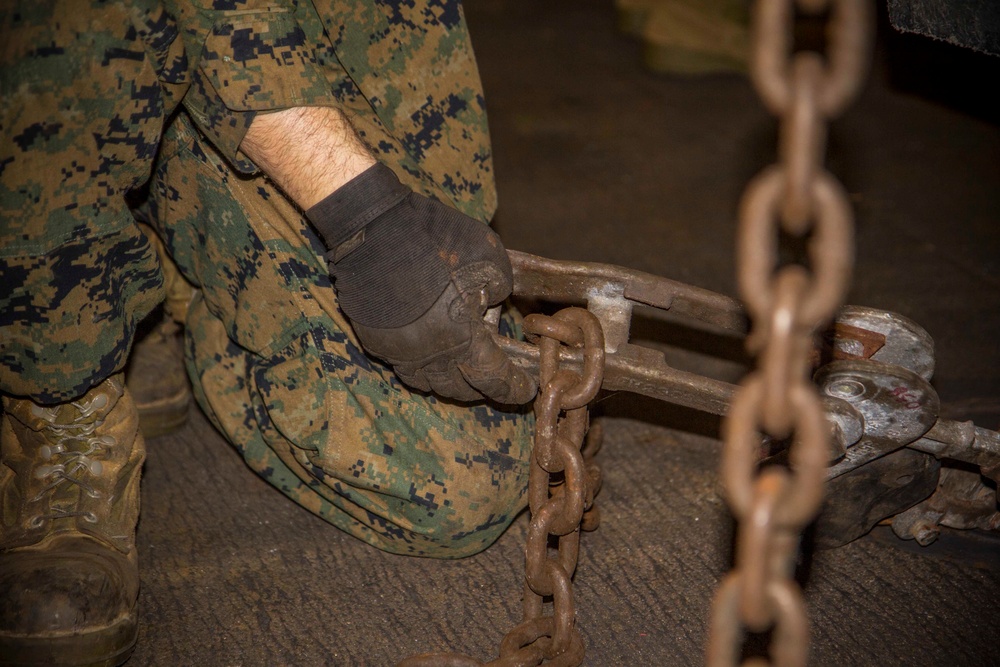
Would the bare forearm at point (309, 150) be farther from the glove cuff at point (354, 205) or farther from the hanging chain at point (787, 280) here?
the hanging chain at point (787, 280)

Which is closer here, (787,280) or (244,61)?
(787,280)

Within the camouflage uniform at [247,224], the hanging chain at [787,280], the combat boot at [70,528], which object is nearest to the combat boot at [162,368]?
the camouflage uniform at [247,224]

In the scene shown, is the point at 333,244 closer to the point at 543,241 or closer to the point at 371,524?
the point at 371,524

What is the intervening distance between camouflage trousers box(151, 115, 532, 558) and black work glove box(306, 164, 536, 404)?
0.22 m

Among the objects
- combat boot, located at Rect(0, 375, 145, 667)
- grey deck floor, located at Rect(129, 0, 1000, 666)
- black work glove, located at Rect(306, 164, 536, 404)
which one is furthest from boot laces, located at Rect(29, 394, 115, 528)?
black work glove, located at Rect(306, 164, 536, 404)

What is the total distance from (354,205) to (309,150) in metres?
0.11

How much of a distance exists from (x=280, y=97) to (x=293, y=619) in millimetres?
839

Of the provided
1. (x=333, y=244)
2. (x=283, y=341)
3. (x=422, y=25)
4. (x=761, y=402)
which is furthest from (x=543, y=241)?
(x=761, y=402)

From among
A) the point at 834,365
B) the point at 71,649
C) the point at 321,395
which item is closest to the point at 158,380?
the point at 321,395

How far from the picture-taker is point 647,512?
1675 millimetres

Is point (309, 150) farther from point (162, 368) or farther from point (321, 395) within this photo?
point (162, 368)

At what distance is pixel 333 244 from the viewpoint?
3.98ft

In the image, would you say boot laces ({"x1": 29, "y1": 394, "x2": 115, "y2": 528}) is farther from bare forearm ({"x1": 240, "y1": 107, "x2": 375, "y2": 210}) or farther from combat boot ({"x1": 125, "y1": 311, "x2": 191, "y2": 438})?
bare forearm ({"x1": 240, "y1": 107, "x2": 375, "y2": 210})

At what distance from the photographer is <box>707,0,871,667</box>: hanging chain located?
508 millimetres
